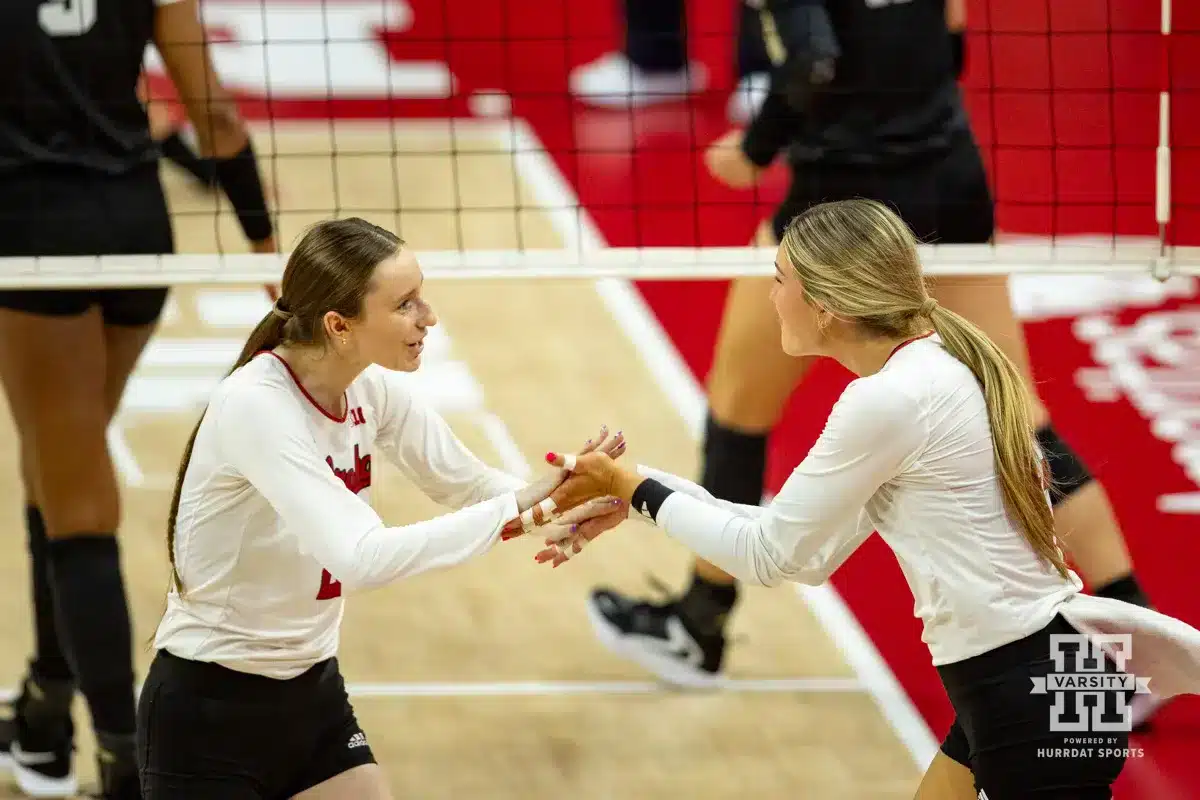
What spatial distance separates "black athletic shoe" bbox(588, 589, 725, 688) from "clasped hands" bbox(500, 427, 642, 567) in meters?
1.48

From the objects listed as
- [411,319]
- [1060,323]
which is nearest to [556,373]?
[1060,323]

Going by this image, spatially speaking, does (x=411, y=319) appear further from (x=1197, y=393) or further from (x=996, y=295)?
(x=1197, y=393)

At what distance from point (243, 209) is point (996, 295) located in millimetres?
1774

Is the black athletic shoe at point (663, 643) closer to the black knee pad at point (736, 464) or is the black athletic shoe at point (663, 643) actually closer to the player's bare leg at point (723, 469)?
the player's bare leg at point (723, 469)

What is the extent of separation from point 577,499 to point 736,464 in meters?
1.34

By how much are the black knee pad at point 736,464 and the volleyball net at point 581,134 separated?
1690 millimetres

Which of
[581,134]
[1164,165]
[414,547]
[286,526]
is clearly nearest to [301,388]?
[286,526]

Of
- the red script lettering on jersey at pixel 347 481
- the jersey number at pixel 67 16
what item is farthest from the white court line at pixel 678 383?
the jersey number at pixel 67 16

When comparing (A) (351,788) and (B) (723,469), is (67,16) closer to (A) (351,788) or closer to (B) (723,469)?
(A) (351,788)

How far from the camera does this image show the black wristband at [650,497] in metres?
2.97

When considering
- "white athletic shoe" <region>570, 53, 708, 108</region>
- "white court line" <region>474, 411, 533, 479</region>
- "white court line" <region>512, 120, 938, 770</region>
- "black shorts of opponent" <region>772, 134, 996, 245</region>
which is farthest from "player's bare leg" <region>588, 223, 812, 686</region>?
"white athletic shoe" <region>570, 53, 708, 108</region>

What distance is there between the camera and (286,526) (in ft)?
9.78

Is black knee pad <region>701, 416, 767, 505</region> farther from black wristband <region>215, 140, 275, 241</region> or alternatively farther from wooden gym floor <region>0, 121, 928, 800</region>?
black wristband <region>215, 140, 275, 241</region>

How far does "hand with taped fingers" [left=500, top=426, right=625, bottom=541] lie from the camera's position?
3018mm
